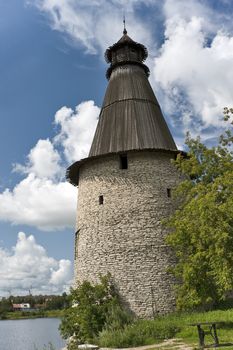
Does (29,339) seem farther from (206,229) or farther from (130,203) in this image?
(206,229)

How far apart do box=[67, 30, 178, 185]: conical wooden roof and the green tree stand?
3108 millimetres

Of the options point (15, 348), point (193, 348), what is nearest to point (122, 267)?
point (193, 348)

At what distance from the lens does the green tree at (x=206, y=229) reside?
11.7 metres

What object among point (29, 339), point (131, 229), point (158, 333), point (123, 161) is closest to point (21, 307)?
point (29, 339)

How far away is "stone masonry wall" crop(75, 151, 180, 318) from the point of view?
16406mm

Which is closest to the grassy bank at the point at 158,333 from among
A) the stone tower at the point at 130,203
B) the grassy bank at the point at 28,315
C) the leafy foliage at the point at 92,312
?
the leafy foliage at the point at 92,312

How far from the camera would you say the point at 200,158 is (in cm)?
1588

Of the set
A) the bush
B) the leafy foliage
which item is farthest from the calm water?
the bush

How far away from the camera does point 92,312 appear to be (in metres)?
15.1

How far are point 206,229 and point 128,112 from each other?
9.48 meters

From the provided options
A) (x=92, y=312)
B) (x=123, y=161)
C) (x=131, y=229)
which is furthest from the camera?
(x=123, y=161)

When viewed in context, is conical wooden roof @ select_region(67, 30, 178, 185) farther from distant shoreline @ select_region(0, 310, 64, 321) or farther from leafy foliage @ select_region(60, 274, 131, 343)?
distant shoreline @ select_region(0, 310, 64, 321)

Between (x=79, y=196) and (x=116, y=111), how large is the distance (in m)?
4.91

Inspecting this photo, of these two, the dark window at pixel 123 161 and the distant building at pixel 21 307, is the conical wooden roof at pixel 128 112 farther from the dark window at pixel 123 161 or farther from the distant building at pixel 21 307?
the distant building at pixel 21 307
